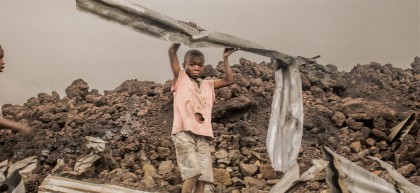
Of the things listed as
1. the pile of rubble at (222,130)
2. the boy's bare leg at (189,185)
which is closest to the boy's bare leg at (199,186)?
the boy's bare leg at (189,185)

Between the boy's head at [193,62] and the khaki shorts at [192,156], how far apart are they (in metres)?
0.44

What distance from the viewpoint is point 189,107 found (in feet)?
12.9

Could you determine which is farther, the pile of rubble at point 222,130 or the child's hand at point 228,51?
the pile of rubble at point 222,130

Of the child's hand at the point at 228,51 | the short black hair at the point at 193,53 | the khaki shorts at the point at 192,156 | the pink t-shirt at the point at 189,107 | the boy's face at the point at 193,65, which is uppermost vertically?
the child's hand at the point at 228,51

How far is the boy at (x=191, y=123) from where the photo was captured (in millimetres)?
3842

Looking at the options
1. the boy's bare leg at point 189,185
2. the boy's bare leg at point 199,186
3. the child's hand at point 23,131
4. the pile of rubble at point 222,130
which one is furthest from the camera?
the pile of rubble at point 222,130

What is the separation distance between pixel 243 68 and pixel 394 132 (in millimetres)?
2370

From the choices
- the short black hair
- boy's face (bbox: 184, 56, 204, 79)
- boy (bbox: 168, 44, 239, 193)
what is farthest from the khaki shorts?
the short black hair

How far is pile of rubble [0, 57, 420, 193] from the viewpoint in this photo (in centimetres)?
545

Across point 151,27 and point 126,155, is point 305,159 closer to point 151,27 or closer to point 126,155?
point 126,155

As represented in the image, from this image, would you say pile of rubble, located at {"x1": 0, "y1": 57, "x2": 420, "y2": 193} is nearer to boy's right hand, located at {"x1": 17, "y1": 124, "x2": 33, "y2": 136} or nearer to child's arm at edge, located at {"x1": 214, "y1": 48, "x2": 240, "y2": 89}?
child's arm at edge, located at {"x1": 214, "y1": 48, "x2": 240, "y2": 89}

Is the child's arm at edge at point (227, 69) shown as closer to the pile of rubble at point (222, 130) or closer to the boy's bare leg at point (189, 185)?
the boy's bare leg at point (189, 185)

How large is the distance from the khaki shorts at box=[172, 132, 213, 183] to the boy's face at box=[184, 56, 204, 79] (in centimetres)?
43

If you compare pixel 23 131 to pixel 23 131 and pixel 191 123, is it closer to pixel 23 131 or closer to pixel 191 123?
pixel 23 131
